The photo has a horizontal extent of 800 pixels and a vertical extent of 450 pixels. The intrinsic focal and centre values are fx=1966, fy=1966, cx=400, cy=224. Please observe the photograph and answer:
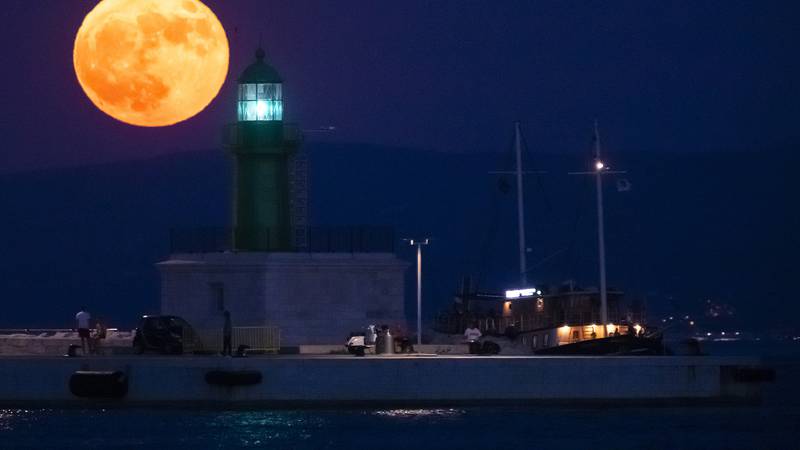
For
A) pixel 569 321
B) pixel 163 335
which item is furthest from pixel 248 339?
pixel 569 321

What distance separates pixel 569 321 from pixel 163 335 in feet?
47.0

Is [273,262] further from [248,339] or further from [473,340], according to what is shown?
[473,340]

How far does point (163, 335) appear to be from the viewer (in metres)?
52.8

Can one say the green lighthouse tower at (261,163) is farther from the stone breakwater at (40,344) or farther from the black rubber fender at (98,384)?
the black rubber fender at (98,384)

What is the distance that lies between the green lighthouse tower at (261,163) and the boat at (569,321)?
7.13m

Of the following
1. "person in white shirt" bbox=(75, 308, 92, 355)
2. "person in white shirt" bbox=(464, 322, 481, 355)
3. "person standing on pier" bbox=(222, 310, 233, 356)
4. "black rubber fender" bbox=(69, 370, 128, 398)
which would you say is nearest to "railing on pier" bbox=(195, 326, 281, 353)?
"person standing on pier" bbox=(222, 310, 233, 356)

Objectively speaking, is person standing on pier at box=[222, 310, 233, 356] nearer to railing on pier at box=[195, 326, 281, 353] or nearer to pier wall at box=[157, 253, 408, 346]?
railing on pier at box=[195, 326, 281, 353]

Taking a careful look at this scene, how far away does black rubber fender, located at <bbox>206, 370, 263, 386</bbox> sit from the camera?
48.1 metres

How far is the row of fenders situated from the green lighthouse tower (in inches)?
406

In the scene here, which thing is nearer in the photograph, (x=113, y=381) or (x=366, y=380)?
(x=113, y=381)

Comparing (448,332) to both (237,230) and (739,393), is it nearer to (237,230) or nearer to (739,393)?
(237,230)

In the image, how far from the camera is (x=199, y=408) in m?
48.4

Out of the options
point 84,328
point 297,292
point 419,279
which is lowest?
point 84,328

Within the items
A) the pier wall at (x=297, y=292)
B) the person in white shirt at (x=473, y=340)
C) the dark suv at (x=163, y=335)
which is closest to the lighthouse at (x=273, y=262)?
the pier wall at (x=297, y=292)
